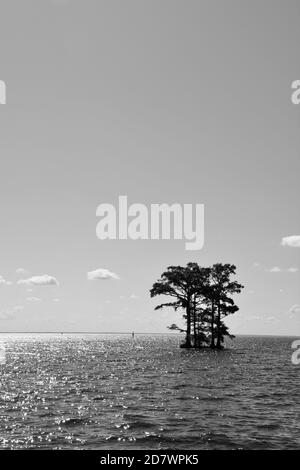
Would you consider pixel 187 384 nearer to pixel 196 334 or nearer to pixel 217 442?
pixel 217 442

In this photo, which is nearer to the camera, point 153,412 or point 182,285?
point 153,412

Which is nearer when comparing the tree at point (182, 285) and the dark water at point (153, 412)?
the dark water at point (153, 412)

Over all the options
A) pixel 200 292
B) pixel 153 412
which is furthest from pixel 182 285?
pixel 153 412

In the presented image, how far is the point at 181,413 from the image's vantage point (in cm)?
2359

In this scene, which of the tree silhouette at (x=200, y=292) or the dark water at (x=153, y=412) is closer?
the dark water at (x=153, y=412)

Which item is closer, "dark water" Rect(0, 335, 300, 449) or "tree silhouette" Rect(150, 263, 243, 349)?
"dark water" Rect(0, 335, 300, 449)

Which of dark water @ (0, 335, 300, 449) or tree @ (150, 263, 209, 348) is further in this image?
tree @ (150, 263, 209, 348)

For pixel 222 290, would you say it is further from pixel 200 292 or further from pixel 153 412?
pixel 153 412

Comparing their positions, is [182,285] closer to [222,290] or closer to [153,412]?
[222,290]

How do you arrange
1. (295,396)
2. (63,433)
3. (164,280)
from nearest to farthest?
(63,433), (295,396), (164,280)

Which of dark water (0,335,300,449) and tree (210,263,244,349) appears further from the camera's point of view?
tree (210,263,244,349)
